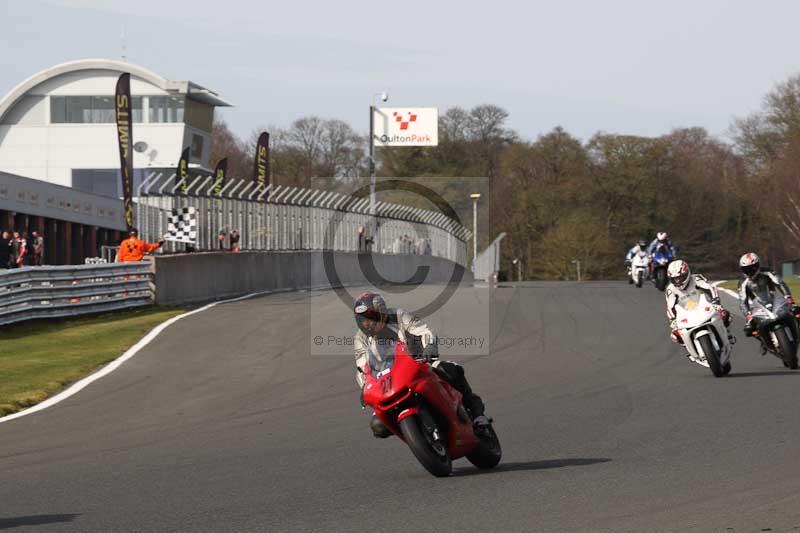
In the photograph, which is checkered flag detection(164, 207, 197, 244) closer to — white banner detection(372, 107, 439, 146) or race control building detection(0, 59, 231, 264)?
race control building detection(0, 59, 231, 264)

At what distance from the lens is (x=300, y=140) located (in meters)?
→ 91.1

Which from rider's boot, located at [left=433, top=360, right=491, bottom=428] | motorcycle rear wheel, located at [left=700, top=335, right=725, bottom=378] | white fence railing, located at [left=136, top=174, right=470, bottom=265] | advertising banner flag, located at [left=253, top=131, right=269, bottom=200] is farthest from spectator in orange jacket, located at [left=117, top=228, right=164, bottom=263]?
advertising banner flag, located at [left=253, top=131, right=269, bottom=200]

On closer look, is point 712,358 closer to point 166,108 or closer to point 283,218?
point 283,218

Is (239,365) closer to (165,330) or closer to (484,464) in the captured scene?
(165,330)

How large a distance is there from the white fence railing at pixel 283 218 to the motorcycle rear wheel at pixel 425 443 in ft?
74.8

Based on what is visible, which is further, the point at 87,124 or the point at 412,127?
the point at 412,127

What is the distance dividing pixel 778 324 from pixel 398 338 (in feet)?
28.2

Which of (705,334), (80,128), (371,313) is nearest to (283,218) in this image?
(705,334)

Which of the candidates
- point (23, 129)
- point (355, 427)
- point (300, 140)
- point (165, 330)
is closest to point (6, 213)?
point (165, 330)

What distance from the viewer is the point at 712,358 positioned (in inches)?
597

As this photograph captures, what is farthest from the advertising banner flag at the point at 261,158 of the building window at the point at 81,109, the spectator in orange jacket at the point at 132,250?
the spectator in orange jacket at the point at 132,250

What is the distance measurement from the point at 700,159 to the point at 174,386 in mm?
87354

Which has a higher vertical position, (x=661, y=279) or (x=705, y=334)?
(x=661, y=279)

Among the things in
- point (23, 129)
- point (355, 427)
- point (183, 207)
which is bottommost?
point (355, 427)
